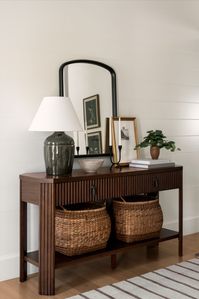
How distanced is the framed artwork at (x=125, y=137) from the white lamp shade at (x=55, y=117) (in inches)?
28.1

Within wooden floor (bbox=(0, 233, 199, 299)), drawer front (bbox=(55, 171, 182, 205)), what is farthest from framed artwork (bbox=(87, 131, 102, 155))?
wooden floor (bbox=(0, 233, 199, 299))

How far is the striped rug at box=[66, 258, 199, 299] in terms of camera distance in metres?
2.44

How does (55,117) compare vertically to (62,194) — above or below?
above

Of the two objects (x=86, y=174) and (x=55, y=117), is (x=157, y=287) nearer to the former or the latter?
(x=86, y=174)

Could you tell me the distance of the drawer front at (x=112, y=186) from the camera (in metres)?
2.52

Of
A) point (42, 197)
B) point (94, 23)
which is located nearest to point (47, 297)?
point (42, 197)

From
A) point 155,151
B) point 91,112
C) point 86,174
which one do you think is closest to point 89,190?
point 86,174

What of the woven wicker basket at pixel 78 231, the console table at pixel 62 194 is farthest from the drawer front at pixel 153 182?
the woven wicker basket at pixel 78 231

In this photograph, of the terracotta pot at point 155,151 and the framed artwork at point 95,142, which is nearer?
the framed artwork at point 95,142

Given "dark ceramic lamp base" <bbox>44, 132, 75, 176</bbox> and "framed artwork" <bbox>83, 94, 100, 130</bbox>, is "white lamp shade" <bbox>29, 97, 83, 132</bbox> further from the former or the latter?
"framed artwork" <bbox>83, 94, 100, 130</bbox>

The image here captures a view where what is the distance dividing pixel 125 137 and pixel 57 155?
37.2 inches

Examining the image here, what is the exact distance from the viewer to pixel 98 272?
2.89 meters

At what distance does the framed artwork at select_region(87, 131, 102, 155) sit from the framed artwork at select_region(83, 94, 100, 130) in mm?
65

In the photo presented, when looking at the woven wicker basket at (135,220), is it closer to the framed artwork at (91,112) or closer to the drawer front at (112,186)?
the drawer front at (112,186)
